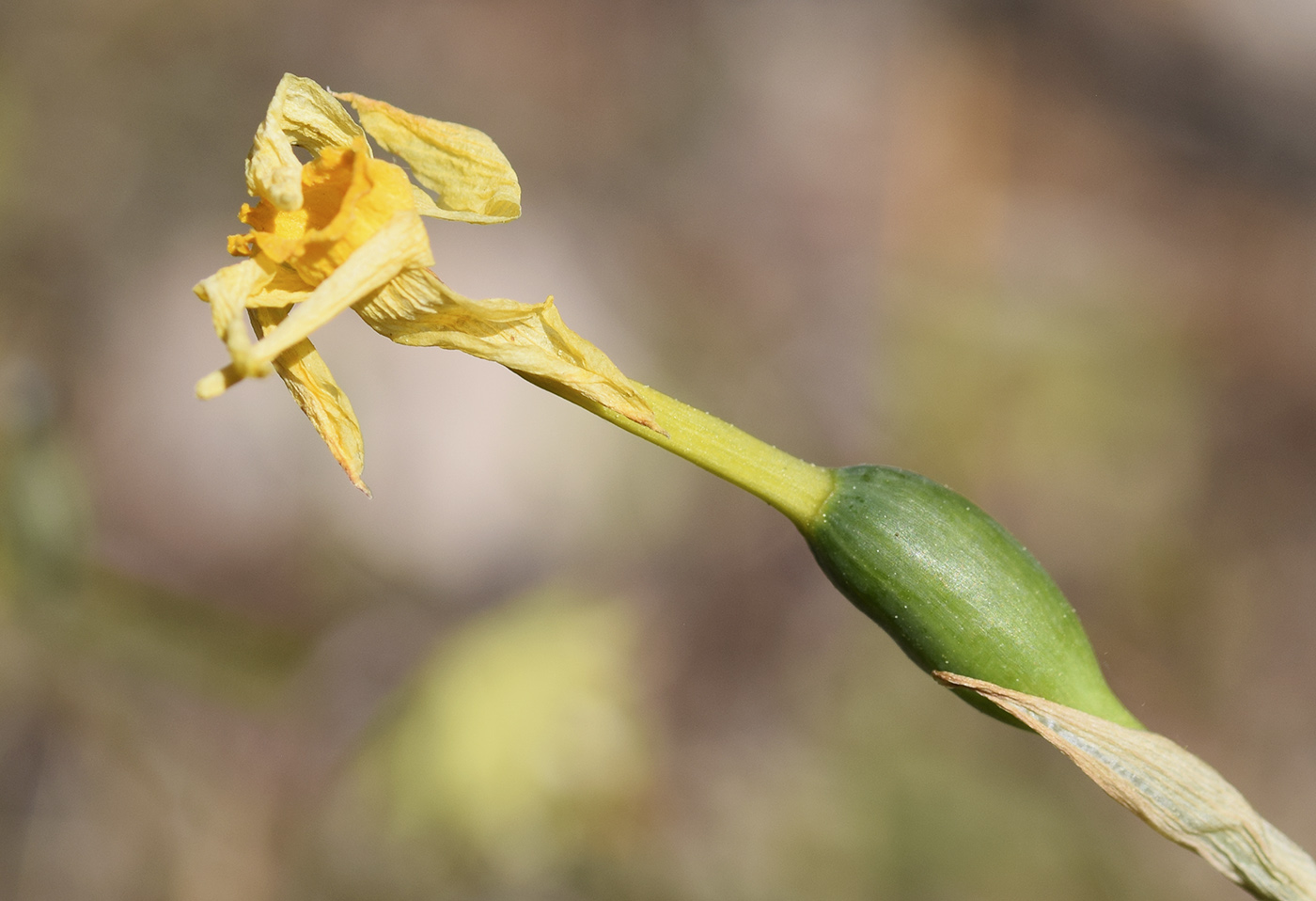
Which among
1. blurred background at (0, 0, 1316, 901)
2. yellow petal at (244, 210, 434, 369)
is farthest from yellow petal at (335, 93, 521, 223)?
blurred background at (0, 0, 1316, 901)

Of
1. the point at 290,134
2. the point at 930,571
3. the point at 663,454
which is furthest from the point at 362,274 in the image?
the point at 663,454

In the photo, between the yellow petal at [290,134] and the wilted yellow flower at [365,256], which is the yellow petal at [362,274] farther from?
the yellow petal at [290,134]

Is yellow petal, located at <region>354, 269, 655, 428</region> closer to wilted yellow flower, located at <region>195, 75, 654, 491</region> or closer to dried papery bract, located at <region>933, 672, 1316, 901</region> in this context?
wilted yellow flower, located at <region>195, 75, 654, 491</region>

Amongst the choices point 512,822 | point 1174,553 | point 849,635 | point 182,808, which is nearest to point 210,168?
point 182,808

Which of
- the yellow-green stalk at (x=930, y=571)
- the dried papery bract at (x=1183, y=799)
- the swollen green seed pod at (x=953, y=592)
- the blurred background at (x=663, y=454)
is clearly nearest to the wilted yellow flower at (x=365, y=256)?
the yellow-green stalk at (x=930, y=571)

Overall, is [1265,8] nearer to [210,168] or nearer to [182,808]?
[210,168]

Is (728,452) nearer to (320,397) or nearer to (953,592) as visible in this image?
(953,592)
